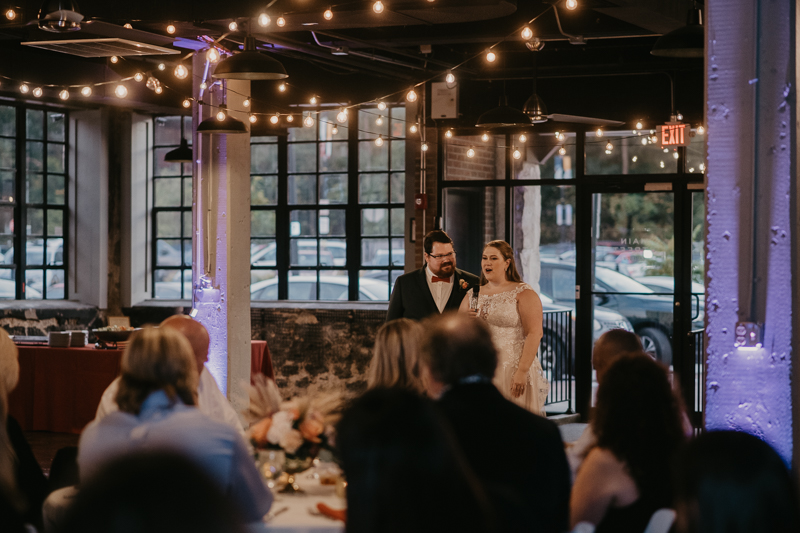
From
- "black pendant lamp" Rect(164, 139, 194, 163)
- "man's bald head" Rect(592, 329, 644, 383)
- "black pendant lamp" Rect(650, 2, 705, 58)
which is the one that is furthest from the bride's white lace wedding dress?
"black pendant lamp" Rect(164, 139, 194, 163)

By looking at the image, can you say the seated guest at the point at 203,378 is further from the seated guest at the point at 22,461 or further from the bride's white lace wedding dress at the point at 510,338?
the bride's white lace wedding dress at the point at 510,338

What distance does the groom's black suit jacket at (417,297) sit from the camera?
5.55 meters

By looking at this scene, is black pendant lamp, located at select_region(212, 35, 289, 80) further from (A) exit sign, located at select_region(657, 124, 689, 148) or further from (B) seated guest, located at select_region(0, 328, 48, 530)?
(A) exit sign, located at select_region(657, 124, 689, 148)

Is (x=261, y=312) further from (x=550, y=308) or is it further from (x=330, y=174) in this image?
(x=550, y=308)

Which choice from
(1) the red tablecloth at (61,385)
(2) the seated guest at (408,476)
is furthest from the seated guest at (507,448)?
(1) the red tablecloth at (61,385)

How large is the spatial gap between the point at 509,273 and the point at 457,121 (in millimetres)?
4137

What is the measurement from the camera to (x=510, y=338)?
5180 mm

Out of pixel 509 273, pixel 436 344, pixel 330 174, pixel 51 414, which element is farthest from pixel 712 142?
pixel 330 174

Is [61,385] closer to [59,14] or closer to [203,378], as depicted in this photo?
[59,14]

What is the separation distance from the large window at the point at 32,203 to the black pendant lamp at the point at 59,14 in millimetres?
4658

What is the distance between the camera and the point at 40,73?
8750 mm

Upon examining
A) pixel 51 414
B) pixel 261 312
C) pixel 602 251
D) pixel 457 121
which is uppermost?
pixel 457 121

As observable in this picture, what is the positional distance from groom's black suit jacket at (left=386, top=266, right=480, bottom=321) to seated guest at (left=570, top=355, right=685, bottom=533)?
3022 mm

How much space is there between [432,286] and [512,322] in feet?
2.22
